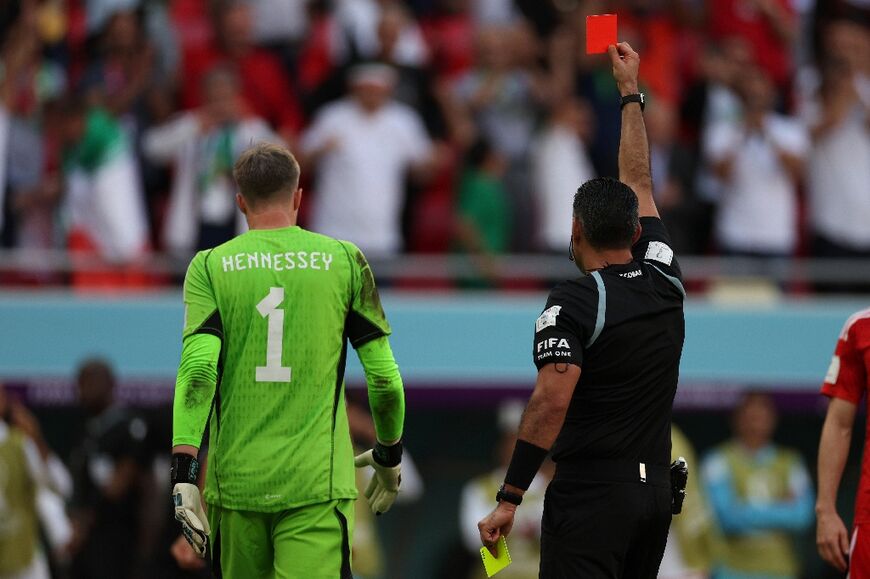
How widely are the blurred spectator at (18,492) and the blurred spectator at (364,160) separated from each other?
3.02 metres

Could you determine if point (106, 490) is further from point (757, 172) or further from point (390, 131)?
point (757, 172)

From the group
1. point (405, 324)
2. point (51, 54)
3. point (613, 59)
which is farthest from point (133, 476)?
point (613, 59)

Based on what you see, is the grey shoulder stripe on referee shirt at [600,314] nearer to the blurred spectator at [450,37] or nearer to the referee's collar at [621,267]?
the referee's collar at [621,267]

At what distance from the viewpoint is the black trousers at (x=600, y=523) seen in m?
5.98

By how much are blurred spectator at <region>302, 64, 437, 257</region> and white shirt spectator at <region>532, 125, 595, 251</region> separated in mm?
932

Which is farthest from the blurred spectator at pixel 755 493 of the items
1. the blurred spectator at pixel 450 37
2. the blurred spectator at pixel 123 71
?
the blurred spectator at pixel 123 71

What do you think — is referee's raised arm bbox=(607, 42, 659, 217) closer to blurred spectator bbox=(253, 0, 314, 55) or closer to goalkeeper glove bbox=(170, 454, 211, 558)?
goalkeeper glove bbox=(170, 454, 211, 558)

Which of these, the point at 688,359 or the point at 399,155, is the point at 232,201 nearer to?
the point at 399,155

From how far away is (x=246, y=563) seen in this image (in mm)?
6141

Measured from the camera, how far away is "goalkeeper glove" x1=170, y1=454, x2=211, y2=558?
19.4ft

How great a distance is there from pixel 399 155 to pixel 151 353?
8.60 ft

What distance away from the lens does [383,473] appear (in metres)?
6.46

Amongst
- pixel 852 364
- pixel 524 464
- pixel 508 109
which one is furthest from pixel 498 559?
pixel 508 109

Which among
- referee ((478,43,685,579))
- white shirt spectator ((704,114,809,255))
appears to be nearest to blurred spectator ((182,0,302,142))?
white shirt spectator ((704,114,809,255))
